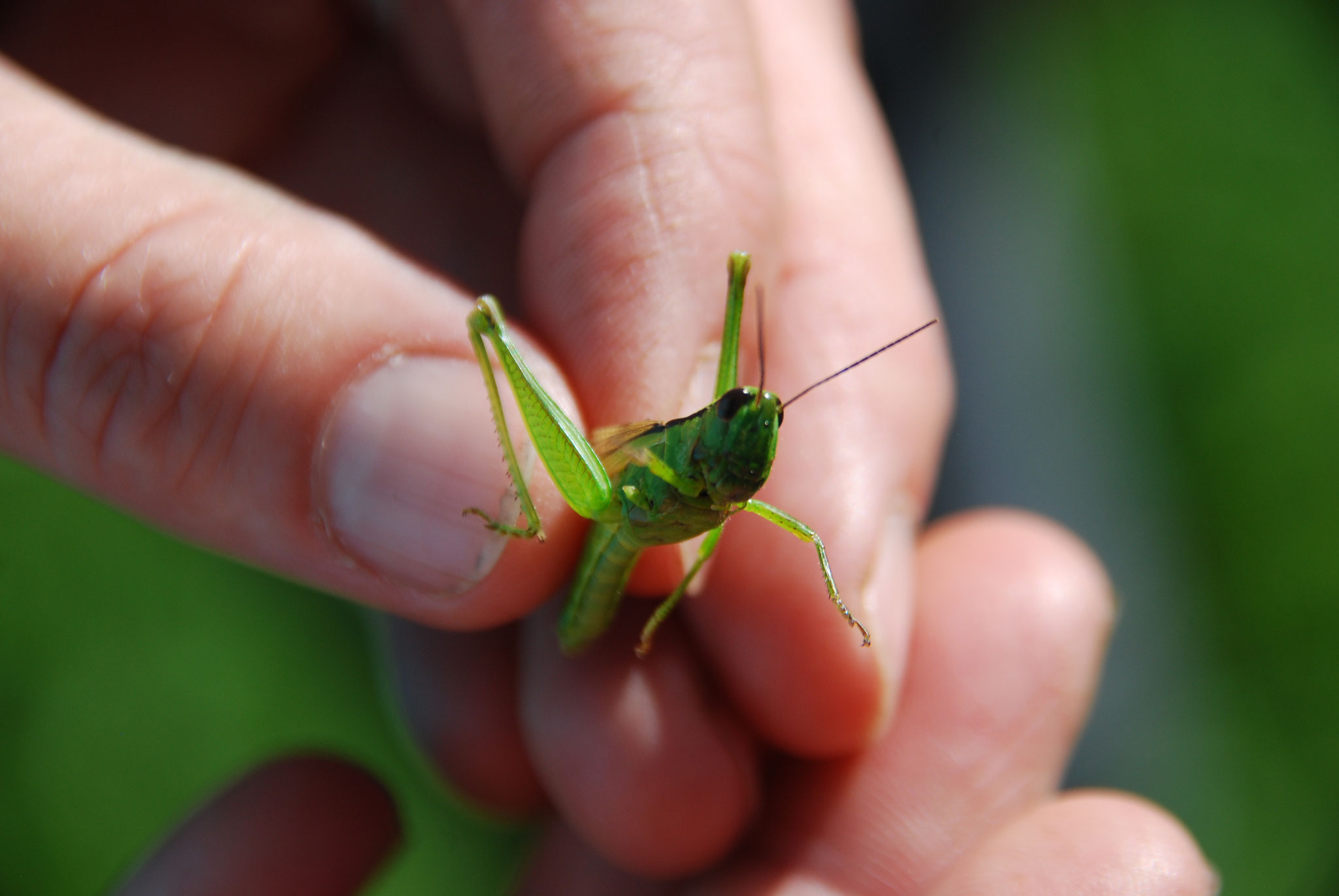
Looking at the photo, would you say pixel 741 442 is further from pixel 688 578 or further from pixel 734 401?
pixel 688 578

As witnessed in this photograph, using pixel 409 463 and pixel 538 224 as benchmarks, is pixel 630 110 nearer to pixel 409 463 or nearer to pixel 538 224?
pixel 538 224

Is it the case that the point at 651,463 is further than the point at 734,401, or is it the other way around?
the point at 651,463

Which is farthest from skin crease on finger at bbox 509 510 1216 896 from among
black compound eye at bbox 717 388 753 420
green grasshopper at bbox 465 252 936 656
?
black compound eye at bbox 717 388 753 420

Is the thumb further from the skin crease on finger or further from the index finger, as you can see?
the skin crease on finger

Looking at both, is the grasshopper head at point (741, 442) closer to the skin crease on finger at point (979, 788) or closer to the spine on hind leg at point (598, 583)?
the spine on hind leg at point (598, 583)

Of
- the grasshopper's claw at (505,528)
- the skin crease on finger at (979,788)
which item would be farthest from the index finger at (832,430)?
the grasshopper's claw at (505,528)

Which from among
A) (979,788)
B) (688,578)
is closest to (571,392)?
(688,578)
